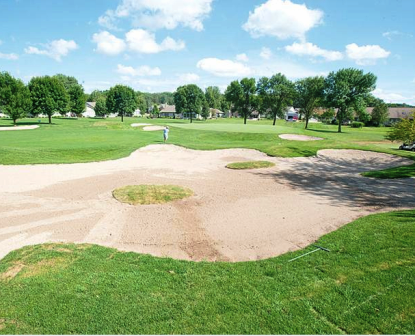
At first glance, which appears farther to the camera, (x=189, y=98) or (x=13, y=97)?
(x=189, y=98)

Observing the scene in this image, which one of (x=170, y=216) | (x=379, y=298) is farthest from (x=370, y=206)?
(x=170, y=216)

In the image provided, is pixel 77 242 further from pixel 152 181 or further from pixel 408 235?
pixel 408 235

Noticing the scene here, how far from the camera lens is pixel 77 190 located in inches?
520

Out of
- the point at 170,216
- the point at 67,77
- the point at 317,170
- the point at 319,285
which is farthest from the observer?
the point at 67,77

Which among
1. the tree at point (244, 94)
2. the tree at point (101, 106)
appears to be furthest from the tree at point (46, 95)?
the tree at point (244, 94)

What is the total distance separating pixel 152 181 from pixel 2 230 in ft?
24.3

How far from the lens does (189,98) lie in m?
91.8

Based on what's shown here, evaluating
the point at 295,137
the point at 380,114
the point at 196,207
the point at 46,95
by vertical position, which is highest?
the point at 46,95

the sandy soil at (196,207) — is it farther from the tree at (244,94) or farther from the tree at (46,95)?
the tree at (244,94)

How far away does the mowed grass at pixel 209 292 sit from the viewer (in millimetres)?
4645

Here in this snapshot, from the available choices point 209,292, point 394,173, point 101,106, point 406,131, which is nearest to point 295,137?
point 406,131

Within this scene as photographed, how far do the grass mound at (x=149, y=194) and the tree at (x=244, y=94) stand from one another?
69.6m

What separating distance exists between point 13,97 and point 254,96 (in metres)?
59.2

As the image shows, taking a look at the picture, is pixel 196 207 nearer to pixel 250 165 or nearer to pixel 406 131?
pixel 250 165
